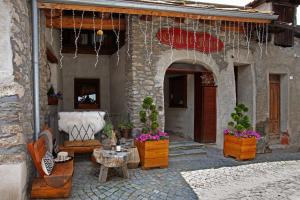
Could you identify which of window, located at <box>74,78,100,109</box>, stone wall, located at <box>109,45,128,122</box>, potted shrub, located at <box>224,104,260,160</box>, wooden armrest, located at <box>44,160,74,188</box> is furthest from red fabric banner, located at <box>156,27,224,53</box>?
window, located at <box>74,78,100,109</box>

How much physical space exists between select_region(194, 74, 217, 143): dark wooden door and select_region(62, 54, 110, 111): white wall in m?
3.50

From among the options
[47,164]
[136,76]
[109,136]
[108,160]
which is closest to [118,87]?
[136,76]

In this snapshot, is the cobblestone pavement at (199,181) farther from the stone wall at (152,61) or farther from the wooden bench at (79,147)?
the stone wall at (152,61)

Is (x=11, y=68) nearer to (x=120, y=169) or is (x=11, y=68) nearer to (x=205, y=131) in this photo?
(x=120, y=169)

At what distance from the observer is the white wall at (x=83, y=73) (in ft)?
30.3

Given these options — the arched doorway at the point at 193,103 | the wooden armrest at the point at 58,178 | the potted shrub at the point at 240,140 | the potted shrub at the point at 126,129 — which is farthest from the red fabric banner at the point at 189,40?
the wooden armrest at the point at 58,178

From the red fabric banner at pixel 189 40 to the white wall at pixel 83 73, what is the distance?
379 centimetres

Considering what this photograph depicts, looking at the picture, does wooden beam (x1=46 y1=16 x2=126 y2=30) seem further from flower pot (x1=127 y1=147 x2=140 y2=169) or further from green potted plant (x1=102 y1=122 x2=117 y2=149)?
flower pot (x1=127 y1=147 x2=140 y2=169)

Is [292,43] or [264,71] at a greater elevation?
[292,43]

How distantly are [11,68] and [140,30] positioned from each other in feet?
11.9

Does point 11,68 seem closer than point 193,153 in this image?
Yes

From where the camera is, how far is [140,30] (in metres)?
6.27

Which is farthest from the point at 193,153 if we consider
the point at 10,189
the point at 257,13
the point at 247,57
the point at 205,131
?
the point at 10,189

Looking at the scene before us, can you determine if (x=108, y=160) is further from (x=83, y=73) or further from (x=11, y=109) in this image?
(x=83, y=73)
